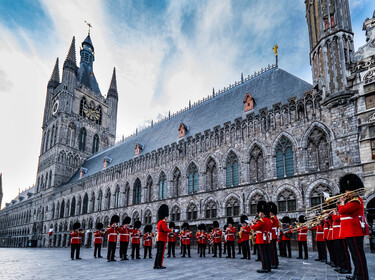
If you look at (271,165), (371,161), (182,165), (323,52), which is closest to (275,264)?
(371,161)

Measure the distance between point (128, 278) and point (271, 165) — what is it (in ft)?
59.1

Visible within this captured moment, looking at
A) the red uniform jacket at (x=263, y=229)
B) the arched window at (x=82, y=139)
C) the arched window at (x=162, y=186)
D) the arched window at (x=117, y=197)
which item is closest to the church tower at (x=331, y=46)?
the red uniform jacket at (x=263, y=229)

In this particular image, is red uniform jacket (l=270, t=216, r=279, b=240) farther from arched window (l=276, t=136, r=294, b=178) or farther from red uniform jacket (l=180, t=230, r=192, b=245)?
arched window (l=276, t=136, r=294, b=178)

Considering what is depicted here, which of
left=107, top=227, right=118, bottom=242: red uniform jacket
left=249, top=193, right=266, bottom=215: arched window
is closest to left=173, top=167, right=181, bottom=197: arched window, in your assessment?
left=249, top=193, right=266, bottom=215: arched window

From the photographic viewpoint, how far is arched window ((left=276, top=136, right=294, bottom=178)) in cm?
2280

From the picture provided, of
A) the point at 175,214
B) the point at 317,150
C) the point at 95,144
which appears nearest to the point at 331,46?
the point at 317,150

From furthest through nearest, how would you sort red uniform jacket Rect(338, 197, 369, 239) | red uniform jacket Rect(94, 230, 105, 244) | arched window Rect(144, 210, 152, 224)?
arched window Rect(144, 210, 152, 224) → red uniform jacket Rect(94, 230, 105, 244) → red uniform jacket Rect(338, 197, 369, 239)

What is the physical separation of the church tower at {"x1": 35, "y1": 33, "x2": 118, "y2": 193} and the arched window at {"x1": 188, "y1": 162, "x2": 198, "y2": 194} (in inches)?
1429

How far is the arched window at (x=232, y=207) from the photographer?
82.3 ft

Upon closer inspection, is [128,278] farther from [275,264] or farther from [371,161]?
[371,161]

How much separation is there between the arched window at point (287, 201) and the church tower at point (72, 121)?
46.8 metres

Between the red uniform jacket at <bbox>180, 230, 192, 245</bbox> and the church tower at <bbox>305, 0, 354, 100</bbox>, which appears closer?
the red uniform jacket at <bbox>180, 230, 192, 245</bbox>

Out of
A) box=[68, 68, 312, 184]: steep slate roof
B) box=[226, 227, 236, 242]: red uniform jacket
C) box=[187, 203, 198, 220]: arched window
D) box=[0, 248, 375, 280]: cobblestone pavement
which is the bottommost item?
box=[0, 248, 375, 280]: cobblestone pavement

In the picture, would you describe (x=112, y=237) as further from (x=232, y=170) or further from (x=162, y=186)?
(x=162, y=186)
